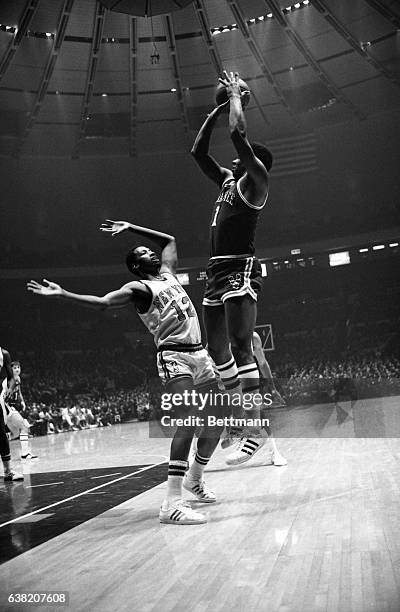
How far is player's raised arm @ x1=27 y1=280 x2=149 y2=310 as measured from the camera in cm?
352

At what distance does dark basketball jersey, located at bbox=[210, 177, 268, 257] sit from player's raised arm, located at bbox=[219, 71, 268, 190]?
182 millimetres

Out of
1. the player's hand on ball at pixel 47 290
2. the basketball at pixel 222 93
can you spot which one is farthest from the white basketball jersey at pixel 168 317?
the basketball at pixel 222 93

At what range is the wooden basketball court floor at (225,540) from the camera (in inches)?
92.6

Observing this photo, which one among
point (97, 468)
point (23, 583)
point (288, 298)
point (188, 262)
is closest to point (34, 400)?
point (188, 262)

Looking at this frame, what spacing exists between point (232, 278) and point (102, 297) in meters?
1.01

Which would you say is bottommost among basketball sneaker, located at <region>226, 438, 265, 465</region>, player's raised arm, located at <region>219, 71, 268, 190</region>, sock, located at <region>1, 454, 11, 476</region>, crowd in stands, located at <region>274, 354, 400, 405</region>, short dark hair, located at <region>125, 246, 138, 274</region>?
sock, located at <region>1, 454, 11, 476</region>

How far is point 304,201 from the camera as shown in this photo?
2206 cm

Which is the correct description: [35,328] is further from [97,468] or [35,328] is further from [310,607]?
[310,607]

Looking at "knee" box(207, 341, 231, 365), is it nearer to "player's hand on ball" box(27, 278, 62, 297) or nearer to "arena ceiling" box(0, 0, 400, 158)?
"player's hand on ball" box(27, 278, 62, 297)

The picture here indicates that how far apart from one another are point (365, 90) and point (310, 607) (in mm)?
18133

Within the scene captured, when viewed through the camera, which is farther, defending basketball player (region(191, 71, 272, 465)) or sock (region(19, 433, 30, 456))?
sock (region(19, 433, 30, 456))

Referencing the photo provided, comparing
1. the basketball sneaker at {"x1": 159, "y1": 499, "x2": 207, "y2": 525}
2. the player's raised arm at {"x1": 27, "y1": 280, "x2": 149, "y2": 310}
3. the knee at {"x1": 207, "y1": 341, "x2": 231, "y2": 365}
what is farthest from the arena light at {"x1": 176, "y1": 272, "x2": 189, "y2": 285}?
the basketball sneaker at {"x1": 159, "y1": 499, "x2": 207, "y2": 525}

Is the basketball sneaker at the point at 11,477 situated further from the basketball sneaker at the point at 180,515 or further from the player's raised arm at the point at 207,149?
the player's raised arm at the point at 207,149

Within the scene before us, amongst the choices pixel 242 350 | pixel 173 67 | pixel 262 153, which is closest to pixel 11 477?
pixel 242 350
